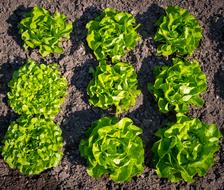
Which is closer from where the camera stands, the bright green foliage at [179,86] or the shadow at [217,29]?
the bright green foliage at [179,86]

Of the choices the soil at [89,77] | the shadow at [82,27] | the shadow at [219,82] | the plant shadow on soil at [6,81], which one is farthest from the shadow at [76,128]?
the shadow at [219,82]

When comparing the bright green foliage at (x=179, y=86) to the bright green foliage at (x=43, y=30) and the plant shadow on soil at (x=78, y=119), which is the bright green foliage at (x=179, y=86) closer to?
the plant shadow on soil at (x=78, y=119)

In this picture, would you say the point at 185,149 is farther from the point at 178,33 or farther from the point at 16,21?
the point at 16,21

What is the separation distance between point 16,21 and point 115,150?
193 centimetres

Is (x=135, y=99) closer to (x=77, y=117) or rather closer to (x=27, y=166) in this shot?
(x=77, y=117)

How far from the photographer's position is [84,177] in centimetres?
390

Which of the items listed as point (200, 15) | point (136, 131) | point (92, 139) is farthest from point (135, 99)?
point (200, 15)

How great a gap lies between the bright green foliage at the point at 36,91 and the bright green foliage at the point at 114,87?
0.36 meters

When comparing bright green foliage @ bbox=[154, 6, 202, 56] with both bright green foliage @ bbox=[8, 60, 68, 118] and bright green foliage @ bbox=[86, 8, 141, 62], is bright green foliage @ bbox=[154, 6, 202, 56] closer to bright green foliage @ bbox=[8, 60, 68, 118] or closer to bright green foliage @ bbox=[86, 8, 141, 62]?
bright green foliage @ bbox=[86, 8, 141, 62]

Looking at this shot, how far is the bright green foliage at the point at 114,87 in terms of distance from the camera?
3857mm

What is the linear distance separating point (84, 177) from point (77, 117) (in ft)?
2.09

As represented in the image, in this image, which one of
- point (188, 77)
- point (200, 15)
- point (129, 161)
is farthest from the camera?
point (200, 15)

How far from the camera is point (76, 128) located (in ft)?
13.2

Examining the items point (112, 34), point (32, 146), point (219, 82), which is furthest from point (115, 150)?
point (219, 82)
